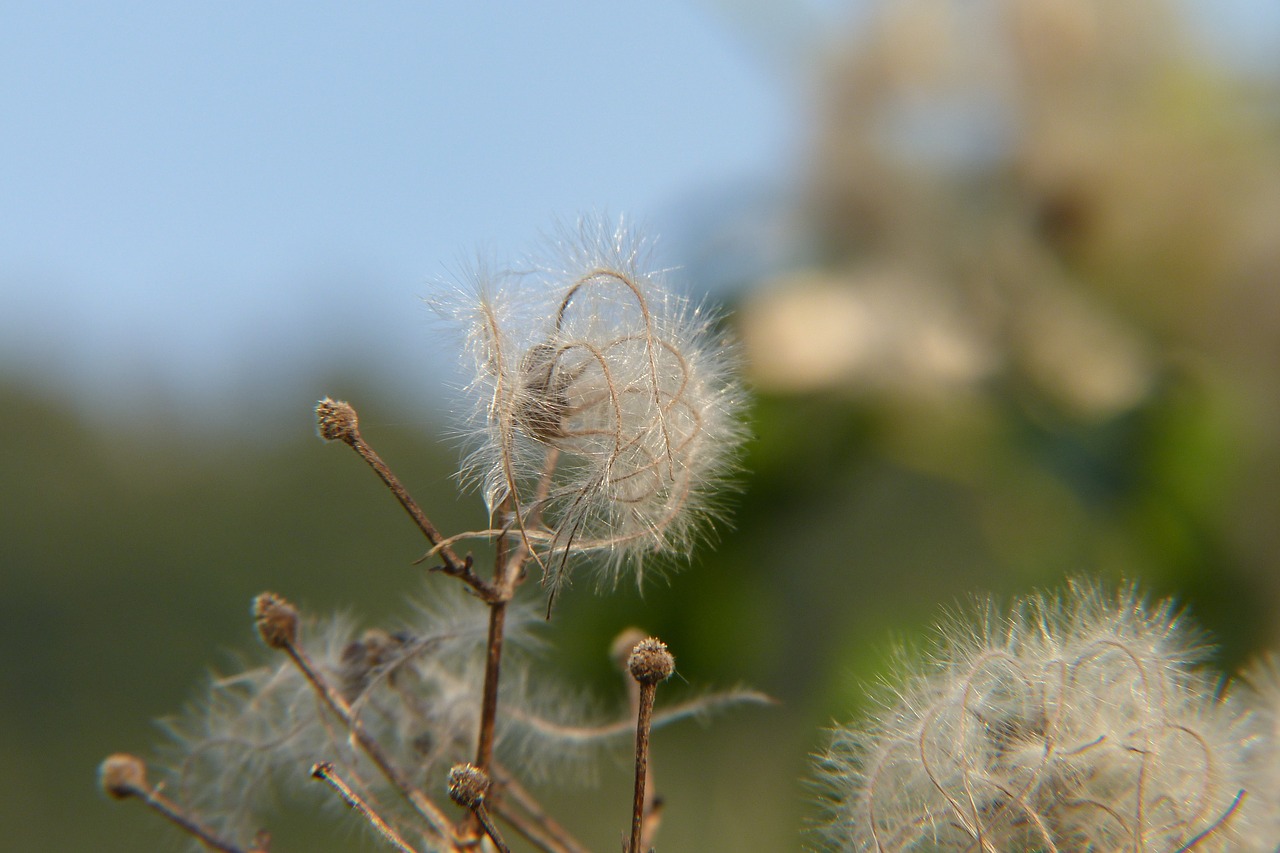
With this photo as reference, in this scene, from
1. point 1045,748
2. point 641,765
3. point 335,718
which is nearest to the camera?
point 641,765

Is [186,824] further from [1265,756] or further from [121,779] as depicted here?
[1265,756]

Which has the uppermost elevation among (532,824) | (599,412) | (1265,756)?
(599,412)

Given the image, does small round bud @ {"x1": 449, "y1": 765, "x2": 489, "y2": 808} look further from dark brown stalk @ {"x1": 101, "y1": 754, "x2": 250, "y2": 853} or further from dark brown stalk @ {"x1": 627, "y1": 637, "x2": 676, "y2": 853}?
dark brown stalk @ {"x1": 101, "y1": 754, "x2": 250, "y2": 853}

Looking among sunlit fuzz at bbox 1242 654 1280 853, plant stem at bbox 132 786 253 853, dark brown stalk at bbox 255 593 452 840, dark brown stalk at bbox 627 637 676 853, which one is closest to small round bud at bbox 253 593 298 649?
dark brown stalk at bbox 255 593 452 840

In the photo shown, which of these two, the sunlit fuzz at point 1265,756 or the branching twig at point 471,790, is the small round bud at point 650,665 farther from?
the sunlit fuzz at point 1265,756

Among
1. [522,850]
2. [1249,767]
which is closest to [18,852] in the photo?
[522,850]

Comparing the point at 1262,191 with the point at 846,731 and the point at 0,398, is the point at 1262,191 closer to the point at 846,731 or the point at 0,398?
the point at 846,731

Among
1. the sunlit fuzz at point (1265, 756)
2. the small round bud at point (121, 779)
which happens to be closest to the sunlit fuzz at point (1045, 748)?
the sunlit fuzz at point (1265, 756)

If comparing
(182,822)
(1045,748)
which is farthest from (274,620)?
(1045,748)
